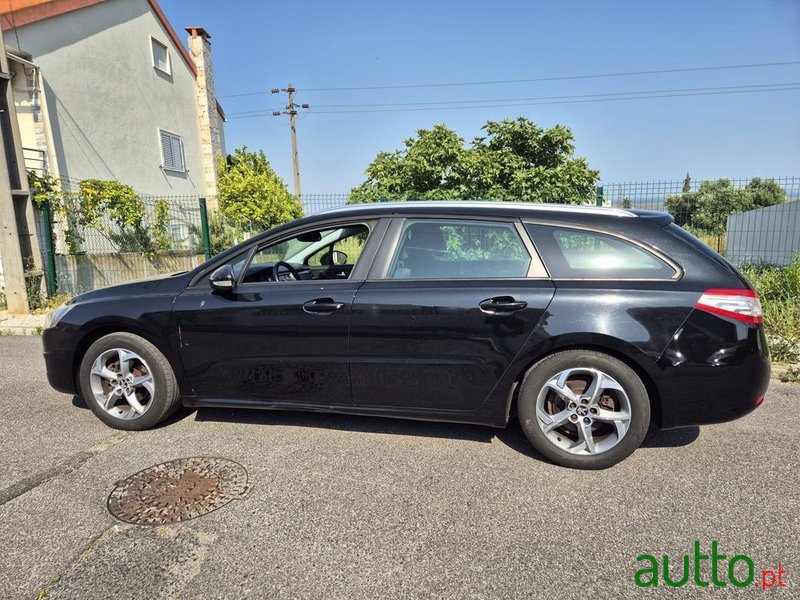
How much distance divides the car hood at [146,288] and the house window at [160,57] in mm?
15126

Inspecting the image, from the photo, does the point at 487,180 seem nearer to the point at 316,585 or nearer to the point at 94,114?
the point at 316,585

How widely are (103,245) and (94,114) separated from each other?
16.5 feet

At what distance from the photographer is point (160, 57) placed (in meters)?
16.6

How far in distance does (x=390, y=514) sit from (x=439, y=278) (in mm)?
1420

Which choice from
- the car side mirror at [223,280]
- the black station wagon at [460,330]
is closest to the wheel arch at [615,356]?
the black station wagon at [460,330]

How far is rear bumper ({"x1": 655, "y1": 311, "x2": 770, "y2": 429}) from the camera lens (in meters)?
2.88

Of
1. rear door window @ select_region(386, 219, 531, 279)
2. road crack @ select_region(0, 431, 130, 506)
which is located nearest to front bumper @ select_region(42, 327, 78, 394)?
road crack @ select_region(0, 431, 130, 506)

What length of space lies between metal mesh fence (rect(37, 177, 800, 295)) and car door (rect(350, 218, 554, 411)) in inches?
185

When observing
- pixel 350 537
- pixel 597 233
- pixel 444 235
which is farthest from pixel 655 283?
pixel 350 537

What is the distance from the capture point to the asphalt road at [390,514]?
219 cm

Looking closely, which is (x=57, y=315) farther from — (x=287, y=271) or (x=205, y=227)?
(x=205, y=227)

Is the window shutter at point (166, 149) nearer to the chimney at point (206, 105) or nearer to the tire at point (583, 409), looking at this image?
the chimney at point (206, 105)

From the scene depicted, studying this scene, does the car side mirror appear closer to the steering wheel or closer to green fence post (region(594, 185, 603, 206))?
the steering wheel

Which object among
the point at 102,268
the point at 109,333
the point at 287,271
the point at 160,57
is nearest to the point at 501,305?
the point at 287,271
